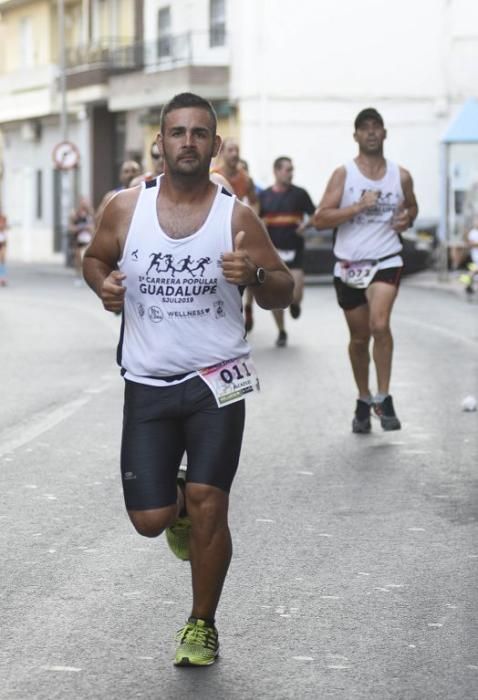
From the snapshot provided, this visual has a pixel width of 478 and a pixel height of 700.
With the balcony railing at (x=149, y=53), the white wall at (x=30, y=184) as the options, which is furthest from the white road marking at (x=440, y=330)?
the white wall at (x=30, y=184)

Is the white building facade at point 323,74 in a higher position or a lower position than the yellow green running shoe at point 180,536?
higher

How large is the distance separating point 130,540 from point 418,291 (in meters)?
24.1

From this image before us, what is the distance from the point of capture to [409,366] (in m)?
15.7

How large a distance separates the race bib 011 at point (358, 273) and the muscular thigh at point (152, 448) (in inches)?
207

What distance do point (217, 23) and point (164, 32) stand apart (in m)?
3.25

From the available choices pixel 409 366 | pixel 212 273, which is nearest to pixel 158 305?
pixel 212 273

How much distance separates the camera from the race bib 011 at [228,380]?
18.2 feet

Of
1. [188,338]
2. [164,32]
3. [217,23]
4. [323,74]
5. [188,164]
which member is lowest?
[188,338]

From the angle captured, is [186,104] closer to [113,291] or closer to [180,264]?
[180,264]

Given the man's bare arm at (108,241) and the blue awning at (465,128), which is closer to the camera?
the man's bare arm at (108,241)

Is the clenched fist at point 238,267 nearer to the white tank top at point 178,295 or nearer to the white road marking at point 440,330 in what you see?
the white tank top at point 178,295

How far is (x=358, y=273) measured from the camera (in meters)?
10.8

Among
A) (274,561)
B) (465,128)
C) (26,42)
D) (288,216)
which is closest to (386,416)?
(274,561)

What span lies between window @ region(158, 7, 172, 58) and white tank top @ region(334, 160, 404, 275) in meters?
36.1
